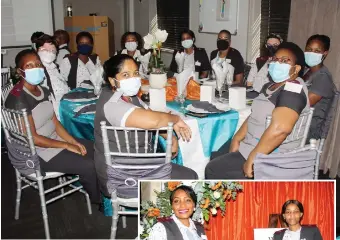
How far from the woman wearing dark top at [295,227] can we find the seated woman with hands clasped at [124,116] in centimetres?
64

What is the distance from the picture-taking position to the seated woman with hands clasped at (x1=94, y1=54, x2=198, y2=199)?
1723 mm

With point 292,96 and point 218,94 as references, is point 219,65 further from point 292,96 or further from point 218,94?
point 292,96

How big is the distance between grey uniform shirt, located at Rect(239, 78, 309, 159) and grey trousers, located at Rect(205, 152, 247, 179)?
51 mm

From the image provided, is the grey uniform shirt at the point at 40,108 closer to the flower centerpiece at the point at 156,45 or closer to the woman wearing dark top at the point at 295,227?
the flower centerpiece at the point at 156,45

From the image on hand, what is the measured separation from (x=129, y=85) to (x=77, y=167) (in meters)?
0.61

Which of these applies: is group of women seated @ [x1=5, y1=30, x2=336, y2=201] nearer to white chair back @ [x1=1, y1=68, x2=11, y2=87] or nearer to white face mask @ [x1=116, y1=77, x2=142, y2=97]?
white face mask @ [x1=116, y1=77, x2=142, y2=97]

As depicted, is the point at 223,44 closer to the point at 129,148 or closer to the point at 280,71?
the point at 280,71

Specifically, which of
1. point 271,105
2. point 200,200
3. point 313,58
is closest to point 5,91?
point 271,105

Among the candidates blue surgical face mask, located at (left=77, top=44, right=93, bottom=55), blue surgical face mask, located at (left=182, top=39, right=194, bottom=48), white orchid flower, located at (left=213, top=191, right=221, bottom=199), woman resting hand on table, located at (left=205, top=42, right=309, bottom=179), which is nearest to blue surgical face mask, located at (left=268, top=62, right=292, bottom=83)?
woman resting hand on table, located at (left=205, top=42, right=309, bottom=179)

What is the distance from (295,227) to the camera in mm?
1245

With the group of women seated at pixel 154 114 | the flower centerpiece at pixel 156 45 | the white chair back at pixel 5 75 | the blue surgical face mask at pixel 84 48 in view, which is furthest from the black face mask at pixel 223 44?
the white chair back at pixel 5 75

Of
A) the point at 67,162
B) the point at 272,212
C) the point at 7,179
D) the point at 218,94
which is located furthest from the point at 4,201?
the point at 272,212

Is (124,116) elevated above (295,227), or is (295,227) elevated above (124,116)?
(124,116)

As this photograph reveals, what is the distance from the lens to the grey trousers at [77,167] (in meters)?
2.17
